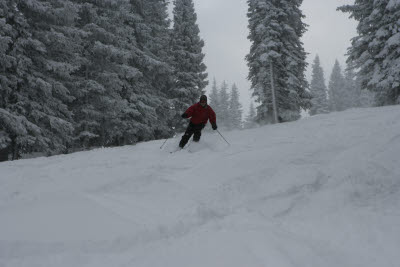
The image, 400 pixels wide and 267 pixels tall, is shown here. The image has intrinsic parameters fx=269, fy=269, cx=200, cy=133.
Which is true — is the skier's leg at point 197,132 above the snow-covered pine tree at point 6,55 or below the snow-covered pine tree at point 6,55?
below

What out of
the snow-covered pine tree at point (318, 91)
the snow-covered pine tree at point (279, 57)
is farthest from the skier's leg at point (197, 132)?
the snow-covered pine tree at point (318, 91)

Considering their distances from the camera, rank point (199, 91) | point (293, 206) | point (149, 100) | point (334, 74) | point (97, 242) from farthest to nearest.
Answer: point (334, 74) → point (199, 91) → point (149, 100) → point (293, 206) → point (97, 242)

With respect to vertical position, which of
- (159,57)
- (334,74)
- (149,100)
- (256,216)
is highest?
(334,74)

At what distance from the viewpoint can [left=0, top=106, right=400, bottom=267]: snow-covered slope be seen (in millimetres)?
3213

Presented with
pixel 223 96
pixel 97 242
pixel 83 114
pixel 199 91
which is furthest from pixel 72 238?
pixel 223 96

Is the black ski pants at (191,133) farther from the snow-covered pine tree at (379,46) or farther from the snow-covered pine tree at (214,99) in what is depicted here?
the snow-covered pine tree at (214,99)

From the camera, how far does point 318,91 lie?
146 ft

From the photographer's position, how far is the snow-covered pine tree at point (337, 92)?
46.2m

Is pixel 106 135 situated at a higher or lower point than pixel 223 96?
lower

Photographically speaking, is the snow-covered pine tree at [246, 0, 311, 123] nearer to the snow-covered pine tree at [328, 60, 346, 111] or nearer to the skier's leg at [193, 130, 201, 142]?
the skier's leg at [193, 130, 201, 142]

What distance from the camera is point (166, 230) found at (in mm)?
3701

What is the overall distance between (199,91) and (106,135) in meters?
9.06

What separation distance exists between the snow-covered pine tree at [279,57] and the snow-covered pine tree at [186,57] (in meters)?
4.34

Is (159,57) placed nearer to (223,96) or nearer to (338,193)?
(338,193)
